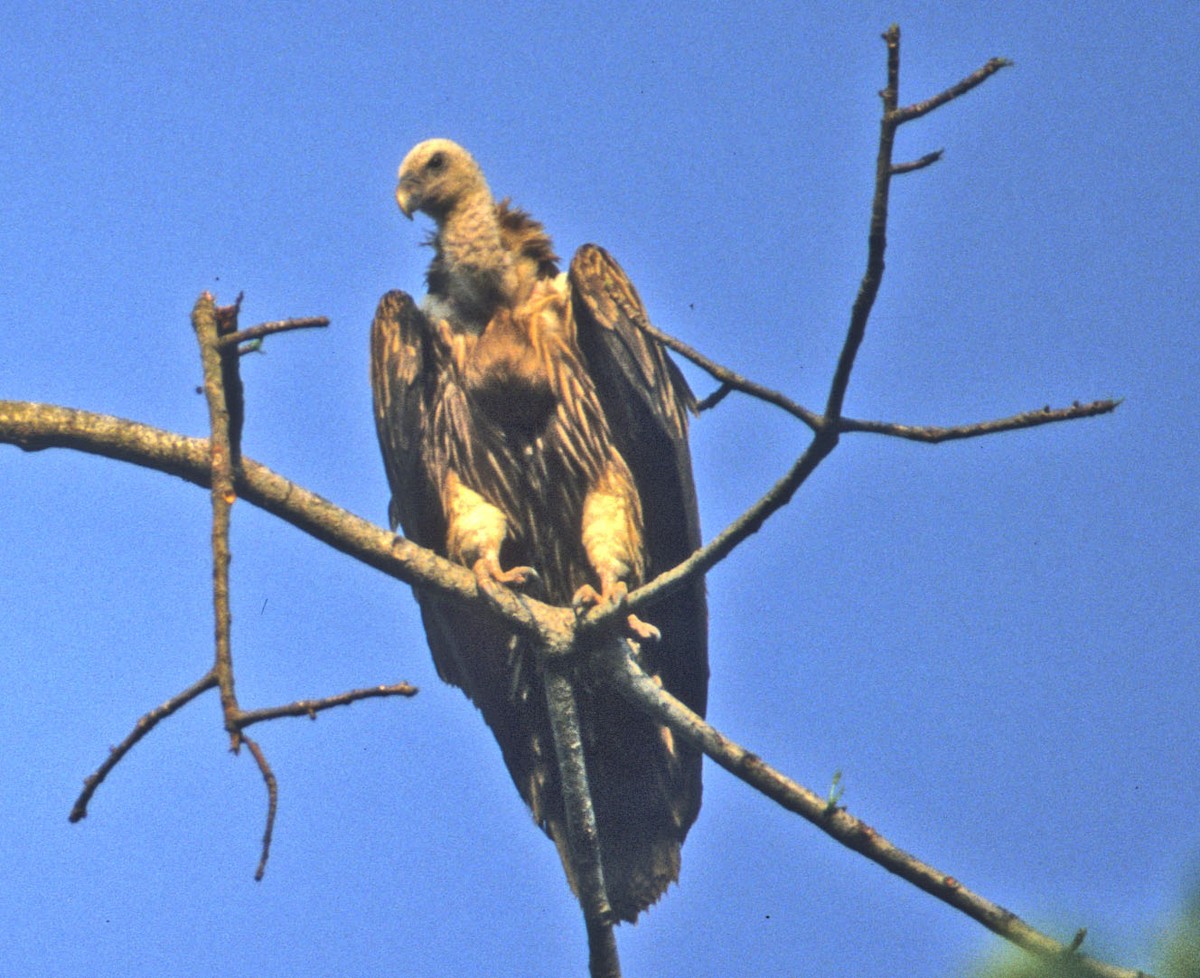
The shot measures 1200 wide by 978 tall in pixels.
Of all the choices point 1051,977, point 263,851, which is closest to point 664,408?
point 263,851

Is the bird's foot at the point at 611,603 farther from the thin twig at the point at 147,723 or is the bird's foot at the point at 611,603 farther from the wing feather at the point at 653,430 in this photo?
the thin twig at the point at 147,723

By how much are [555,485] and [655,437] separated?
0.46m

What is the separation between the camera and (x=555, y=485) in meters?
6.37

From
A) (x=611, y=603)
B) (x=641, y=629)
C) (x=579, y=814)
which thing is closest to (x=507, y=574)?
(x=641, y=629)

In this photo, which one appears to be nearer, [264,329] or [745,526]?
[264,329]

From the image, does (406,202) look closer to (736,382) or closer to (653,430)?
(653,430)

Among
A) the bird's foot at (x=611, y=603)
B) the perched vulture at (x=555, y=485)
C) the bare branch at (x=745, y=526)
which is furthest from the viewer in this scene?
the perched vulture at (x=555, y=485)

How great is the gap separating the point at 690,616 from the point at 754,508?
2.26 m

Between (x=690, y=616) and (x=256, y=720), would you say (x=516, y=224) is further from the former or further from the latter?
(x=256, y=720)

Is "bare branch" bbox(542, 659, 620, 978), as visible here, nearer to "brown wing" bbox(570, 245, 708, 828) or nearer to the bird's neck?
"brown wing" bbox(570, 245, 708, 828)

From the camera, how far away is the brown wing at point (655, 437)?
632cm

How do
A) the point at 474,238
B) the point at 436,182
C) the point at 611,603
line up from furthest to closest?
the point at 436,182
the point at 474,238
the point at 611,603

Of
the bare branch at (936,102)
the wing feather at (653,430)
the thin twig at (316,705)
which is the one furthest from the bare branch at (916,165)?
the wing feather at (653,430)

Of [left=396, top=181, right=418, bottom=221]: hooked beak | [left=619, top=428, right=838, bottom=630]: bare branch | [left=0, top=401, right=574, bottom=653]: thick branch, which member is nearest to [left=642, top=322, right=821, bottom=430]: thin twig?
[left=619, top=428, right=838, bottom=630]: bare branch
